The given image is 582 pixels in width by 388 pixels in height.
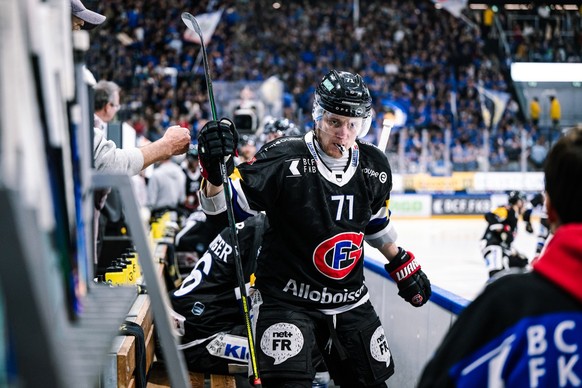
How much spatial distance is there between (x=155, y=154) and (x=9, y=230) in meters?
1.53

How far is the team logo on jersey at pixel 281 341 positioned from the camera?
9.18ft

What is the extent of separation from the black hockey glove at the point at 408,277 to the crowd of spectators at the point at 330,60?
1389 centimetres

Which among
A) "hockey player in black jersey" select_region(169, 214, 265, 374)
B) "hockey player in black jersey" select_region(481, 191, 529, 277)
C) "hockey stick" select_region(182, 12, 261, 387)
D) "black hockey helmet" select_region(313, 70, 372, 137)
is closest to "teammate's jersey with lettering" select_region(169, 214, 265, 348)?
"hockey player in black jersey" select_region(169, 214, 265, 374)

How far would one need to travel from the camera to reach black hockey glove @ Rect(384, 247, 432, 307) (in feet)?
10.5

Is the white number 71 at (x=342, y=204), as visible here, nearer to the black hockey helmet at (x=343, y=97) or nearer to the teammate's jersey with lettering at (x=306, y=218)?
the teammate's jersey with lettering at (x=306, y=218)

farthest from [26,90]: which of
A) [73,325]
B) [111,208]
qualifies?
[111,208]

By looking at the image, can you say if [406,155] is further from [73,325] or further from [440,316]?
[73,325]

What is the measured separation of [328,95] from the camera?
2.95 metres

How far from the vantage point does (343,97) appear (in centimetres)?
293

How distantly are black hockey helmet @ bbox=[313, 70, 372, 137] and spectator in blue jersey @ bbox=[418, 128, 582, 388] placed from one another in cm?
155

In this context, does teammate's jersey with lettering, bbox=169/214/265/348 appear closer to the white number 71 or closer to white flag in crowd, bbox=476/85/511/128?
the white number 71

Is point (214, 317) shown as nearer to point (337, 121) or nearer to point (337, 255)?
point (337, 255)

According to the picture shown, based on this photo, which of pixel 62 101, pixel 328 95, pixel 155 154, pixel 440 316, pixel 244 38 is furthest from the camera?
pixel 244 38

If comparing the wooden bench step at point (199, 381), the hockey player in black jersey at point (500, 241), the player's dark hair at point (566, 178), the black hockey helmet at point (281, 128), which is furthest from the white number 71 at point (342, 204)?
the hockey player in black jersey at point (500, 241)
